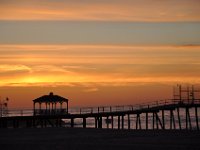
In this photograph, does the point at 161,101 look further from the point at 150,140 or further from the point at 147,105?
the point at 150,140

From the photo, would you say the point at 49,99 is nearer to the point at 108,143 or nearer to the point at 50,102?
the point at 50,102

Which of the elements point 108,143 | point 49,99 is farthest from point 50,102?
point 108,143

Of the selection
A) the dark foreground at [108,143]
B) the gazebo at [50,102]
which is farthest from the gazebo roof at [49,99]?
the dark foreground at [108,143]

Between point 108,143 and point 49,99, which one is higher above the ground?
point 49,99

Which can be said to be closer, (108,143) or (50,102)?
(108,143)

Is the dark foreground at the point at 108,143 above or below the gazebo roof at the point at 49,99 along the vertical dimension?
below

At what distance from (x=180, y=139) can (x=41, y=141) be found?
28.1ft

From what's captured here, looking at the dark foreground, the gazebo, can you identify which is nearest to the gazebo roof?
the gazebo

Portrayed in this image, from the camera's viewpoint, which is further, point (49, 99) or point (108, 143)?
point (49, 99)

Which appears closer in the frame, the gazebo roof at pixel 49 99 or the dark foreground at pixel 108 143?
the dark foreground at pixel 108 143

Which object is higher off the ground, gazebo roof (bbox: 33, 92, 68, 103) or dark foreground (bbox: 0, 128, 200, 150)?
gazebo roof (bbox: 33, 92, 68, 103)

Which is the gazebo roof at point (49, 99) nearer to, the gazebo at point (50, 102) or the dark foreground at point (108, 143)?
the gazebo at point (50, 102)

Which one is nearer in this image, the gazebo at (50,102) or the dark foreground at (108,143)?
the dark foreground at (108,143)

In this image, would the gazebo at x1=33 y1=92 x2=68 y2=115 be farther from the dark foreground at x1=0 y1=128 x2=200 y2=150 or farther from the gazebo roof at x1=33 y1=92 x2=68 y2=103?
the dark foreground at x1=0 y1=128 x2=200 y2=150
